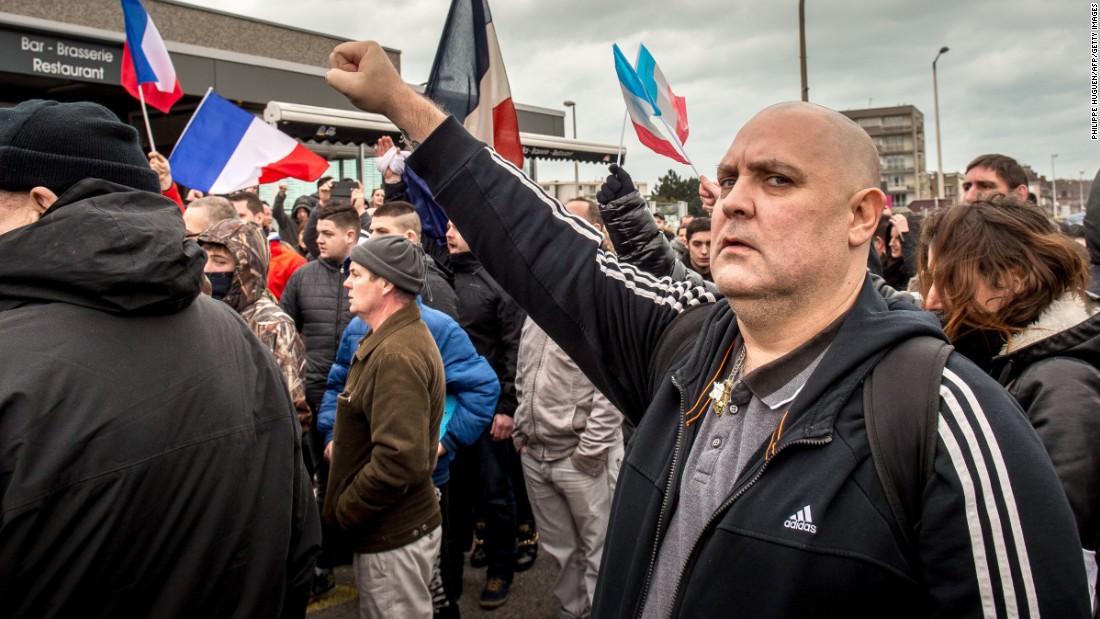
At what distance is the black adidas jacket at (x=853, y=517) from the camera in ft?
4.00

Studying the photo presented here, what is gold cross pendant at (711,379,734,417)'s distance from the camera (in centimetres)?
156

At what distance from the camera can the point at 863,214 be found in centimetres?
154

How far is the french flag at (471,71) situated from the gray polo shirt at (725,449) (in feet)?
5.50

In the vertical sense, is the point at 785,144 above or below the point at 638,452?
above

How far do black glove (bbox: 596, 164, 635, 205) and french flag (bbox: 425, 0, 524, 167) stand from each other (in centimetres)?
49

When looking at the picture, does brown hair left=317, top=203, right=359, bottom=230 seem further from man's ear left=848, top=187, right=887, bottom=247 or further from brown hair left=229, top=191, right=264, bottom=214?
man's ear left=848, top=187, right=887, bottom=247

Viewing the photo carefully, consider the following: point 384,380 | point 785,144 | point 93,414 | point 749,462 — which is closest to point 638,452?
point 749,462

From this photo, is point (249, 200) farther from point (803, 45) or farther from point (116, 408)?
point (803, 45)

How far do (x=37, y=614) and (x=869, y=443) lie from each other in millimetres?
1615

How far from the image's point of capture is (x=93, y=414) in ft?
5.28

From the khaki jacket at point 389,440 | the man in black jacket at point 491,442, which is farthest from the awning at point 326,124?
the khaki jacket at point 389,440

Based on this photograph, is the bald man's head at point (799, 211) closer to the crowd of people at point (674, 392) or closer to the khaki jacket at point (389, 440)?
the crowd of people at point (674, 392)

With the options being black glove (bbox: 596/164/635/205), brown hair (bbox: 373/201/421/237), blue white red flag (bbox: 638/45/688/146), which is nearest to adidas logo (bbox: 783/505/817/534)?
black glove (bbox: 596/164/635/205)

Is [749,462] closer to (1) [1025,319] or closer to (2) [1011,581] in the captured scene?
(2) [1011,581]
